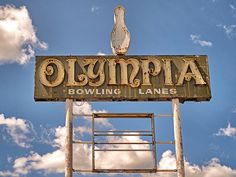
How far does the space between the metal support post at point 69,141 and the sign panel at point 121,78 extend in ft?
1.28

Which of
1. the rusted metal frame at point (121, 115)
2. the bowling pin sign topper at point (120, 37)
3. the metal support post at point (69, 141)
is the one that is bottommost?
the metal support post at point (69, 141)

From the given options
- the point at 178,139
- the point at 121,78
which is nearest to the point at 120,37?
the point at 121,78

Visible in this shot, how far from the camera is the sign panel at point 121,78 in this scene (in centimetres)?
1549

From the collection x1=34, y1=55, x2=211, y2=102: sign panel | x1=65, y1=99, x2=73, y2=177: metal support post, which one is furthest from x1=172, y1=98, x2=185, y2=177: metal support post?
x1=65, y1=99, x2=73, y2=177: metal support post

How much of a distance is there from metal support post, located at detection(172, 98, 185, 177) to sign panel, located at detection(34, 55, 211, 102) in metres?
0.37

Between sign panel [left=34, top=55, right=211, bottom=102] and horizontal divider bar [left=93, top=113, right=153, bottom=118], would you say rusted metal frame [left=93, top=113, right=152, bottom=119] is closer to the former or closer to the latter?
horizontal divider bar [left=93, top=113, right=153, bottom=118]

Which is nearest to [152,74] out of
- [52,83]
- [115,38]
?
[115,38]

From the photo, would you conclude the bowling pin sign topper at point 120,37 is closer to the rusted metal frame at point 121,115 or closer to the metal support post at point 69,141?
the rusted metal frame at point 121,115

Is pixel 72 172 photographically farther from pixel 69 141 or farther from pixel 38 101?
pixel 38 101

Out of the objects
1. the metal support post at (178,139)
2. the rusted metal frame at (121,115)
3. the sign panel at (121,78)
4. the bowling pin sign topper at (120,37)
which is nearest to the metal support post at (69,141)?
the sign panel at (121,78)

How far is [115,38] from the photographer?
634 inches

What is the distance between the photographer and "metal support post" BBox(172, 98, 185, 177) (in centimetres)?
1465

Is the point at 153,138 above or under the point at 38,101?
under

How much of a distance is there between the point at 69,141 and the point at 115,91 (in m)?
2.14
